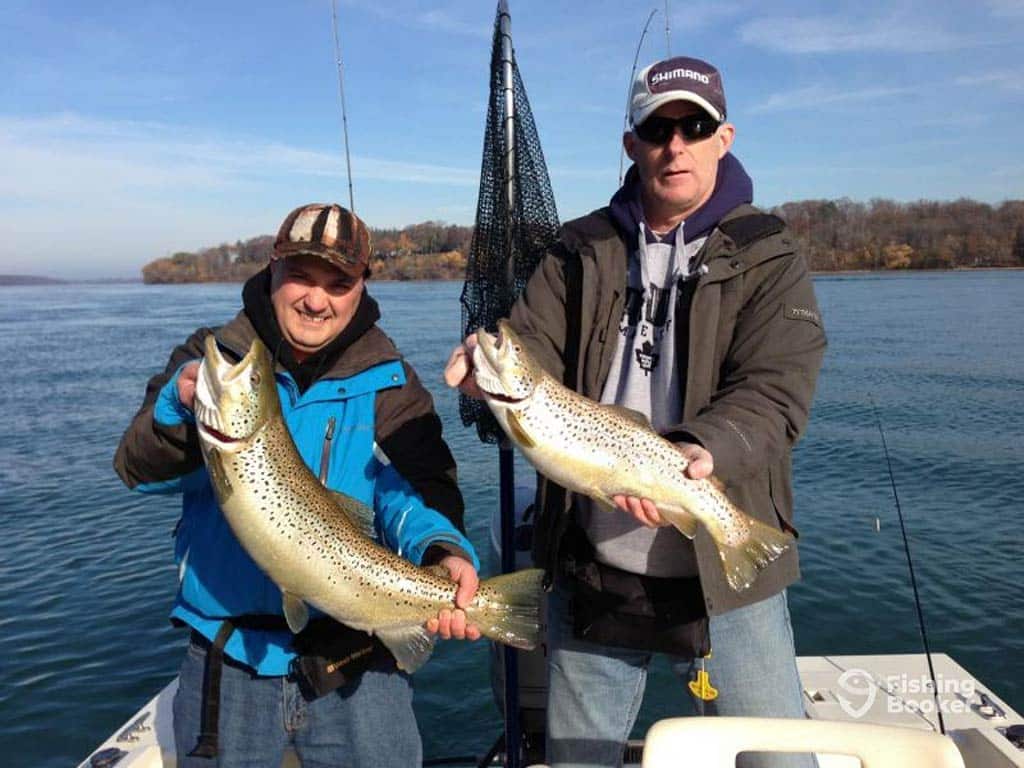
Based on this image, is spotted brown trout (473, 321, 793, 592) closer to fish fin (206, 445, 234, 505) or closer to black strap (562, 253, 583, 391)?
black strap (562, 253, 583, 391)

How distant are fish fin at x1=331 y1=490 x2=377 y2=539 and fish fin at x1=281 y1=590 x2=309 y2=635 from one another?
350mm

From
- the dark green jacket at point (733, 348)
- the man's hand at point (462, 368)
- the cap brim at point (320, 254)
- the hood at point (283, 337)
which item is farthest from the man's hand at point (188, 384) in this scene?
the dark green jacket at point (733, 348)

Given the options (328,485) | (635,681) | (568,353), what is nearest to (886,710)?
(635,681)

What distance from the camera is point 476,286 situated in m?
4.78

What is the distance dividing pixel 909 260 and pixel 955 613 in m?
74.9

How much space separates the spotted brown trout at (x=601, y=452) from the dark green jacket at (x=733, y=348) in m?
0.07

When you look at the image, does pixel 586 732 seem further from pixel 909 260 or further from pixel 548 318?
pixel 909 260

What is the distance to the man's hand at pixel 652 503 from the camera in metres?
2.64

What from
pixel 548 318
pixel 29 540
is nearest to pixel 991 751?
pixel 548 318

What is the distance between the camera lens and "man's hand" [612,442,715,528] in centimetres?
264

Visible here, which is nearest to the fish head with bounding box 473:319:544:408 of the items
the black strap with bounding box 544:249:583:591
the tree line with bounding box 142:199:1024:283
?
the black strap with bounding box 544:249:583:591

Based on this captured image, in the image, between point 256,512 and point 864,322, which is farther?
point 864,322

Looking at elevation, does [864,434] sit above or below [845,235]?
below

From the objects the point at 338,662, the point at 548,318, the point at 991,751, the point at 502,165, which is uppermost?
the point at 502,165
